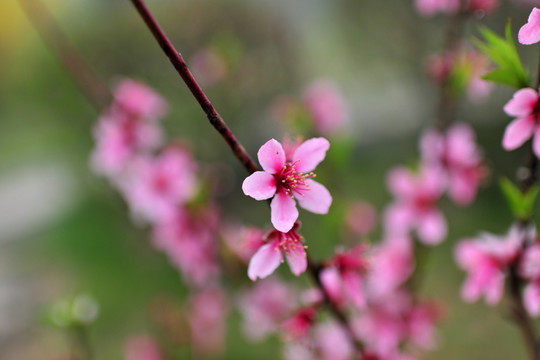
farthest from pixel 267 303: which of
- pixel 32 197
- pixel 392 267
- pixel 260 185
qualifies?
pixel 32 197

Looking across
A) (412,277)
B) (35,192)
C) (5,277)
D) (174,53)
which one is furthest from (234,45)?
(35,192)

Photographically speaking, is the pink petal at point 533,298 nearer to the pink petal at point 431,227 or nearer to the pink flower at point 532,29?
the pink petal at point 431,227

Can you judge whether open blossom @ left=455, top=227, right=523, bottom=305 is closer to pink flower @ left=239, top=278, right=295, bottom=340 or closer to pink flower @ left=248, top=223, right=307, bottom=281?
pink flower @ left=248, top=223, right=307, bottom=281

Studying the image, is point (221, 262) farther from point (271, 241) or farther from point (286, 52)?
point (286, 52)

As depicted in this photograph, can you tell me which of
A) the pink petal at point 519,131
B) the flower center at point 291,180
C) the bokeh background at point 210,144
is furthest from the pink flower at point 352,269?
the bokeh background at point 210,144

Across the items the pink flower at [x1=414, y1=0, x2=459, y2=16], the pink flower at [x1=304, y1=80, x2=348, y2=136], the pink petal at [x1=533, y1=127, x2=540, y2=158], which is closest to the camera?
the pink petal at [x1=533, y1=127, x2=540, y2=158]

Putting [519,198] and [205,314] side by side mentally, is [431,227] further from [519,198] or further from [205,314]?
[205,314]

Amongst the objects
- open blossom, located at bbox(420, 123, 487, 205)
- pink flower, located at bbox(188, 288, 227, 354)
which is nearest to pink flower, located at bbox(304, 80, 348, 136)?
open blossom, located at bbox(420, 123, 487, 205)
